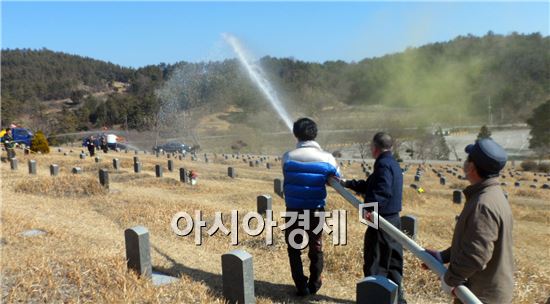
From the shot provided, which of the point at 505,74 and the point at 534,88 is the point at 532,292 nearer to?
the point at 534,88

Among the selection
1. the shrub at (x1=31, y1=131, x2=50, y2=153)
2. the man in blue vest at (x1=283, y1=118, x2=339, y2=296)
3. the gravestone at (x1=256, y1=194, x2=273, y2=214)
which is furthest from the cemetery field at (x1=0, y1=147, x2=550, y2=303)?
the shrub at (x1=31, y1=131, x2=50, y2=153)

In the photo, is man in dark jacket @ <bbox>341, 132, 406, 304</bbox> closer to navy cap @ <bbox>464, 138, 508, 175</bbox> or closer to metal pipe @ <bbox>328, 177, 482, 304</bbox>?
metal pipe @ <bbox>328, 177, 482, 304</bbox>

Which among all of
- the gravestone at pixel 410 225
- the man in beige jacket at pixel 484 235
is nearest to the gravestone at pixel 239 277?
the man in beige jacket at pixel 484 235

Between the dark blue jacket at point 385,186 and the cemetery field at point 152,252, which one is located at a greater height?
the dark blue jacket at point 385,186

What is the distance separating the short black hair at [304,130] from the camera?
4195mm

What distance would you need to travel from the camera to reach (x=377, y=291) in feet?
10.3

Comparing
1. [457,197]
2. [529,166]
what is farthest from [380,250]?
[529,166]

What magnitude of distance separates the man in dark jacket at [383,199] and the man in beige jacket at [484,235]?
43.8 inches

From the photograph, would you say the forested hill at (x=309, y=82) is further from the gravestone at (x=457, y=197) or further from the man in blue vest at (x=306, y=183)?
the man in blue vest at (x=306, y=183)

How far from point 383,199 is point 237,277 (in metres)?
1.60

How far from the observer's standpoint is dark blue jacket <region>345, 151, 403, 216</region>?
383cm

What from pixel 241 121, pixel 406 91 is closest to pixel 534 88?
pixel 406 91

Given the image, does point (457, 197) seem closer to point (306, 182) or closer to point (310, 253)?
point (310, 253)

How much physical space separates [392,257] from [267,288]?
1526 mm
